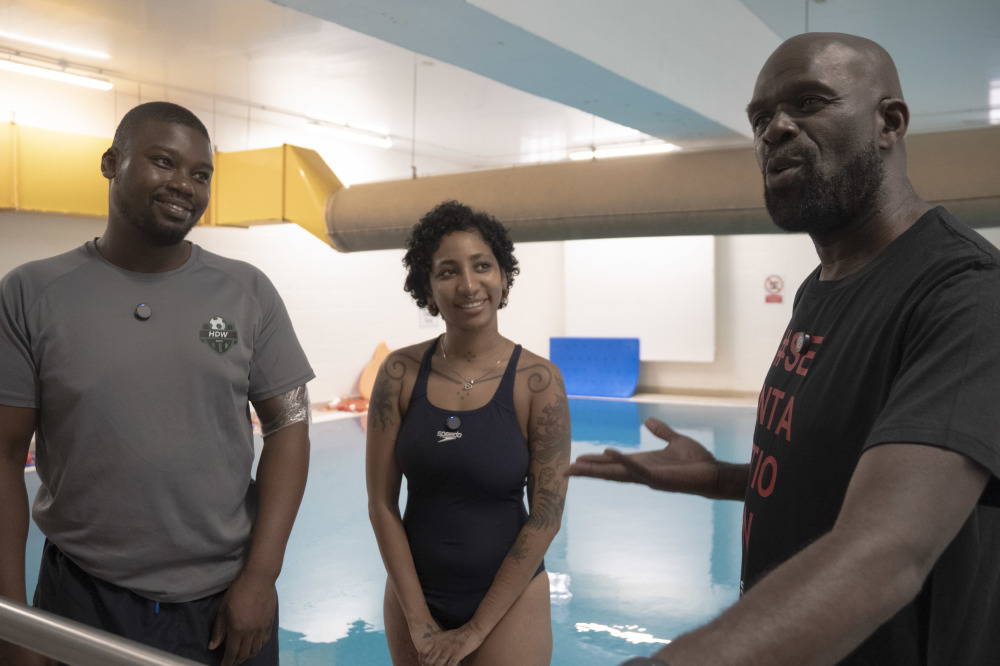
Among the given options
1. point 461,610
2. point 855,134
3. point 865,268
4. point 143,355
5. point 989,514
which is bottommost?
point 461,610

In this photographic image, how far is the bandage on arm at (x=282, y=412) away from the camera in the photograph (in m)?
1.85

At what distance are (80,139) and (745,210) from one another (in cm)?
587

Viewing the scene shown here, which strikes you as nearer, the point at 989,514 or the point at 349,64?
the point at 989,514

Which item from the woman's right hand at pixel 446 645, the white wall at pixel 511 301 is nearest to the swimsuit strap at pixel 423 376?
the woman's right hand at pixel 446 645

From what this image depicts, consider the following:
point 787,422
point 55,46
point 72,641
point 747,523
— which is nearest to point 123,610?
point 72,641

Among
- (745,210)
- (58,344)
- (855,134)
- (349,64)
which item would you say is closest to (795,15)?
(745,210)

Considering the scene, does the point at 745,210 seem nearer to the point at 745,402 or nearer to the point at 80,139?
the point at 80,139

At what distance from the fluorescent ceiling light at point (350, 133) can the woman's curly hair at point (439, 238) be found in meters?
7.72

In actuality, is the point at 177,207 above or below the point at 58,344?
above

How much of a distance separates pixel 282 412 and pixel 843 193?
1.35 meters

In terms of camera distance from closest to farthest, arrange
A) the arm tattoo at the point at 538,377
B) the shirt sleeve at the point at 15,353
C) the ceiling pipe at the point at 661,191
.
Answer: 1. the shirt sleeve at the point at 15,353
2. the arm tattoo at the point at 538,377
3. the ceiling pipe at the point at 661,191

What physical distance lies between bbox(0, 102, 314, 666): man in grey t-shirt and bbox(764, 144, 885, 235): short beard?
1272 mm

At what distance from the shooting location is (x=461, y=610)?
75.2 inches

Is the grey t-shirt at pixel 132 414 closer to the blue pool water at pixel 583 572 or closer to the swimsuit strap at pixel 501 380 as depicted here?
the swimsuit strap at pixel 501 380
